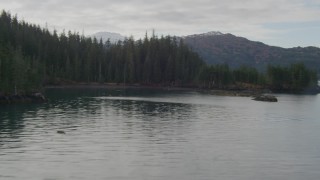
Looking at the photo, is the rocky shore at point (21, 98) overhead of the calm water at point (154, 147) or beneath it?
overhead

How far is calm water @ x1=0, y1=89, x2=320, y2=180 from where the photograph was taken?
2032 inches

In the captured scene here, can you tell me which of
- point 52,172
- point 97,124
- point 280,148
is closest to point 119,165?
point 52,172

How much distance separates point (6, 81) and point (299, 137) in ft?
319

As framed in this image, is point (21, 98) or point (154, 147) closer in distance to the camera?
point (154, 147)

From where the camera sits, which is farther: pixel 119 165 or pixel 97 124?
pixel 97 124

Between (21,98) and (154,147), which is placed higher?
(21,98)

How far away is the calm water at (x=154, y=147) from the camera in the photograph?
Result: 51625 mm

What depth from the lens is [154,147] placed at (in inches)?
2680

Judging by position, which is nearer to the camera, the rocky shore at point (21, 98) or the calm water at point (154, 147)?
the calm water at point (154, 147)

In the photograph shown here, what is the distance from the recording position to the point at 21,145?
66.4m

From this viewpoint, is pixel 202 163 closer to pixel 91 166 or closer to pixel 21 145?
pixel 91 166

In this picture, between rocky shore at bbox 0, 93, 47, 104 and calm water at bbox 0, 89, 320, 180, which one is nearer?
calm water at bbox 0, 89, 320, 180

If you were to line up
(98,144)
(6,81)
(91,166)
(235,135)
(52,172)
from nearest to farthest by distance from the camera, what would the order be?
(52,172) < (91,166) < (98,144) < (235,135) < (6,81)

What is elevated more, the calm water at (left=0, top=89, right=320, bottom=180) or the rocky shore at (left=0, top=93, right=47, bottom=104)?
the rocky shore at (left=0, top=93, right=47, bottom=104)
